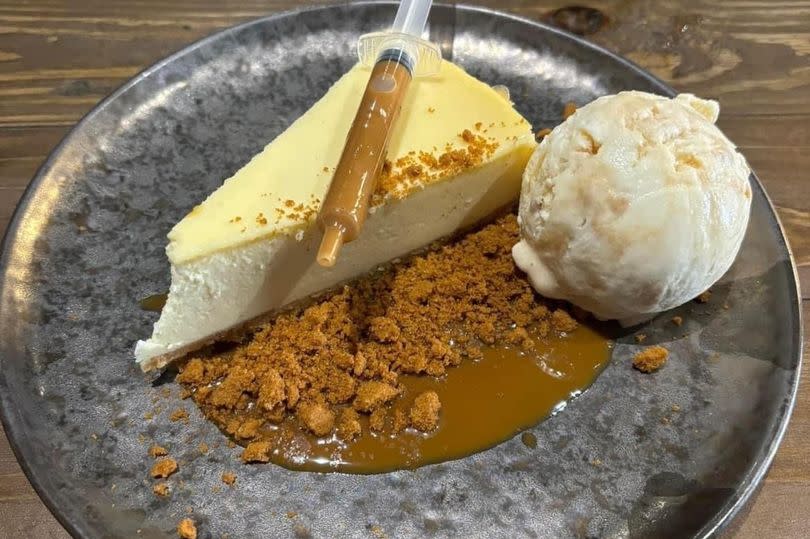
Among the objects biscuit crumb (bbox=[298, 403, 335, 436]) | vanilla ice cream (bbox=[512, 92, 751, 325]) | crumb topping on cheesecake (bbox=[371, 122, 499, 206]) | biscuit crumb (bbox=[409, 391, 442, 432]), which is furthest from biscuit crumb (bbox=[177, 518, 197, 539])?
vanilla ice cream (bbox=[512, 92, 751, 325])

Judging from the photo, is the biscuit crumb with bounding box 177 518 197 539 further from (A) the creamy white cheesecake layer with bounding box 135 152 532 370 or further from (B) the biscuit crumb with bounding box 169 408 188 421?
(A) the creamy white cheesecake layer with bounding box 135 152 532 370

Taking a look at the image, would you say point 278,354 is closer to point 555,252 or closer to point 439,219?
point 439,219

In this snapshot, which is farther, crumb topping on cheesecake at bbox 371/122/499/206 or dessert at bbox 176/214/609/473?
crumb topping on cheesecake at bbox 371/122/499/206

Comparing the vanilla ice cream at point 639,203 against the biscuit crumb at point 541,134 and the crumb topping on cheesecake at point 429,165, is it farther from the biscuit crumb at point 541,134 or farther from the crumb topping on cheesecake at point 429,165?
the biscuit crumb at point 541,134

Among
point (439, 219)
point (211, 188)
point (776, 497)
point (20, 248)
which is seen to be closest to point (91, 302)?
point (20, 248)

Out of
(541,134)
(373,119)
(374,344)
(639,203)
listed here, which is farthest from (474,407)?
(541,134)

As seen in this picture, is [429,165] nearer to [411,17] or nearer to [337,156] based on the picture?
[337,156]

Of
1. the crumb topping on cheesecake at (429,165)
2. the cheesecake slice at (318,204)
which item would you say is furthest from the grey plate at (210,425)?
the crumb topping on cheesecake at (429,165)
